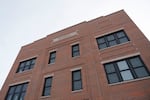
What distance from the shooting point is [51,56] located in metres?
15.9

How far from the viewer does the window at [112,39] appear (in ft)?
40.8

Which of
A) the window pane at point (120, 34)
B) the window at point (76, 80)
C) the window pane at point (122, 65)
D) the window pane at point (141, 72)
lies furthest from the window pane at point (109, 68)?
the window pane at point (120, 34)

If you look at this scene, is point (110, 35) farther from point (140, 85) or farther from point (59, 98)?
point (59, 98)

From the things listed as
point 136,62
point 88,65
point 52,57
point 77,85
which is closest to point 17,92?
point 52,57

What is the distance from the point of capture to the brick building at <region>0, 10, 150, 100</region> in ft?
31.4

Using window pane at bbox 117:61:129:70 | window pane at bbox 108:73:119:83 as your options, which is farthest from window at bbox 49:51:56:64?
window pane at bbox 117:61:129:70

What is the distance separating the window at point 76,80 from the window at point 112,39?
12.2ft

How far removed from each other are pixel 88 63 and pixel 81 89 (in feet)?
8.79

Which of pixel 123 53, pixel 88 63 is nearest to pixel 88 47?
pixel 88 63

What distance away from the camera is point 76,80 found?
466 inches

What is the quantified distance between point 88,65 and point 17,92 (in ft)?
29.9

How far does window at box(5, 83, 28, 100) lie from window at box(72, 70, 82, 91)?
6.23 m

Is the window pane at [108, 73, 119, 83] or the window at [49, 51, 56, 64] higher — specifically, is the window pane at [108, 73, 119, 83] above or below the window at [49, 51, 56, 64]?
below

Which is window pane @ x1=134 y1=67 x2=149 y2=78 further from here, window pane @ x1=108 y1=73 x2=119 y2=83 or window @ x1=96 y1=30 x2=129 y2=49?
window @ x1=96 y1=30 x2=129 y2=49
